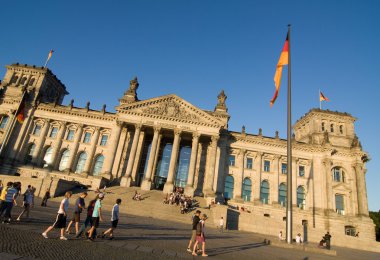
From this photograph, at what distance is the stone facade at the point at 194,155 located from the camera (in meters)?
43.8

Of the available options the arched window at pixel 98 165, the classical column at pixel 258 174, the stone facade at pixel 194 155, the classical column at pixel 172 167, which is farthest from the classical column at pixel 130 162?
the classical column at pixel 258 174

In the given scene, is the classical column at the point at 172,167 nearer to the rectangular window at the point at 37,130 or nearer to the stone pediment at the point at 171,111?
the stone pediment at the point at 171,111

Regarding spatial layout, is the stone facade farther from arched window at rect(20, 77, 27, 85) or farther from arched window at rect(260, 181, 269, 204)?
arched window at rect(20, 77, 27, 85)

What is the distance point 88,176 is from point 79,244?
1552 inches

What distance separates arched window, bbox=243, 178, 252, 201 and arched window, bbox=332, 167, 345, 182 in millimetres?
16024

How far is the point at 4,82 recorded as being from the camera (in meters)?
55.3

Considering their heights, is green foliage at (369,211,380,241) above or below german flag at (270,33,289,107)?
below

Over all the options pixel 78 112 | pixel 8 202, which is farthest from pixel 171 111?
pixel 8 202

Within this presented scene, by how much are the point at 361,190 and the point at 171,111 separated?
36528 mm

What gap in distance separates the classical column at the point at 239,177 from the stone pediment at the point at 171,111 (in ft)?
27.7

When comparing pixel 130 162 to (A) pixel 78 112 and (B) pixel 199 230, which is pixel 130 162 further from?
(B) pixel 199 230

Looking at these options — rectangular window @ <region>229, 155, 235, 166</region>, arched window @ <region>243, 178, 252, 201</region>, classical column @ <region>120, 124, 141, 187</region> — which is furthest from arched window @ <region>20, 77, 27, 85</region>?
arched window @ <region>243, 178, 252, 201</region>

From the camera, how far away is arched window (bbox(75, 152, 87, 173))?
48.3 m

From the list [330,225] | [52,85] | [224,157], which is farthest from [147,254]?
[52,85]
